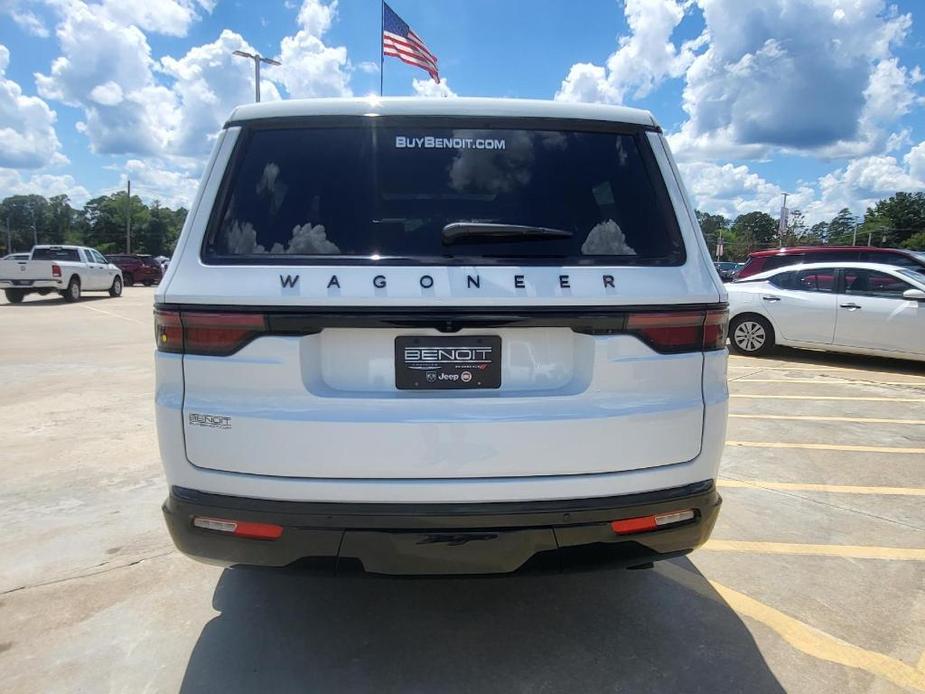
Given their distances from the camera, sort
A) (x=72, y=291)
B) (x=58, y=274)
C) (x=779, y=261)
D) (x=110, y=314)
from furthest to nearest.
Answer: (x=72, y=291) < (x=58, y=274) < (x=110, y=314) < (x=779, y=261)

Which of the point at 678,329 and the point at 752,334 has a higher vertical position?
the point at 678,329

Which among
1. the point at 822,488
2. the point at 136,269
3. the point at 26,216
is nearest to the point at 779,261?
the point at 822,488

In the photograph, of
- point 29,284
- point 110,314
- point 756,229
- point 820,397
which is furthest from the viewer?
point 756,229

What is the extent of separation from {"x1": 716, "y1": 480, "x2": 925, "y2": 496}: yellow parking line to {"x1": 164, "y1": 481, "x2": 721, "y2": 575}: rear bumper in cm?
259

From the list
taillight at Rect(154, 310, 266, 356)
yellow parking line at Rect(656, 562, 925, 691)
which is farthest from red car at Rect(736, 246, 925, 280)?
taillight at Rect(154, 310, 266, 356)

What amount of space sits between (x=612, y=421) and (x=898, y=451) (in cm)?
451

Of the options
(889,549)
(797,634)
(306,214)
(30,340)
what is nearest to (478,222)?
(306,214)

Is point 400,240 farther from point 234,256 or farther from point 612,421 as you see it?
point 612,421

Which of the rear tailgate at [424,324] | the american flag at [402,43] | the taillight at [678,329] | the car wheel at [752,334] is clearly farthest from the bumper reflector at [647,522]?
the american flag at [402,43]

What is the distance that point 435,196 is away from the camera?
87.5 inches

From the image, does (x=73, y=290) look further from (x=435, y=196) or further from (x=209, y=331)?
(x=435, y=196)

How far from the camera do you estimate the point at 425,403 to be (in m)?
2.05

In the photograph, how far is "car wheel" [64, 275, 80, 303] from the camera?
2020 centimetres

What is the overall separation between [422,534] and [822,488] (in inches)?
140
